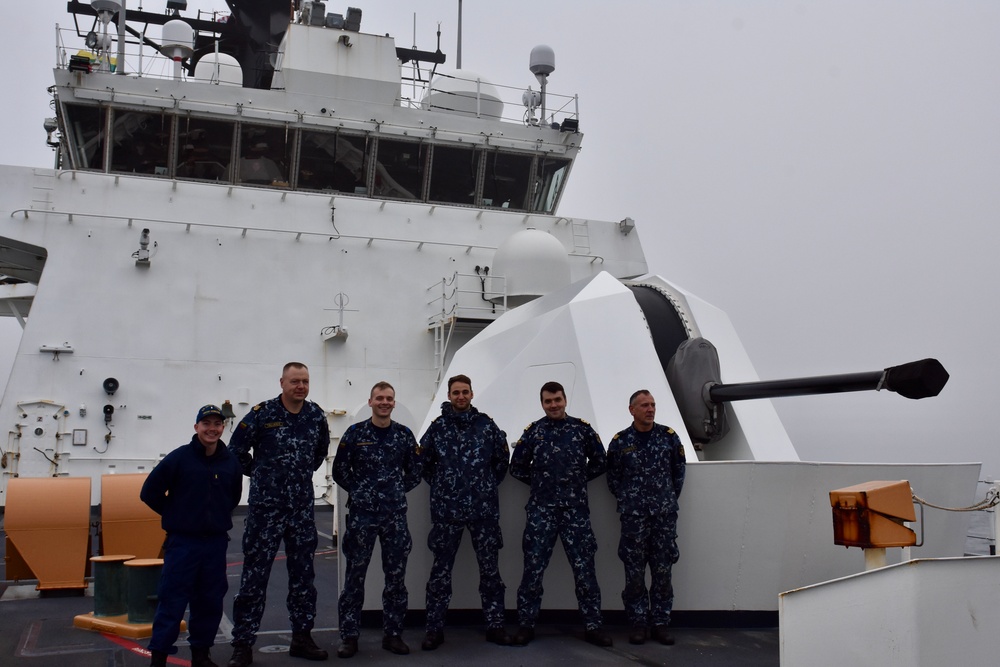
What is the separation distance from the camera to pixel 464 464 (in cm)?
464

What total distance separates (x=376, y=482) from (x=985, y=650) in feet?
8.71

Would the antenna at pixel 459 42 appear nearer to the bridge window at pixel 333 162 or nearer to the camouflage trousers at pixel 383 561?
the bridge window at pixel 333 162

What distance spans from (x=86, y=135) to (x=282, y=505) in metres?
8.95

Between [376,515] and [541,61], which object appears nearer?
[376,515]

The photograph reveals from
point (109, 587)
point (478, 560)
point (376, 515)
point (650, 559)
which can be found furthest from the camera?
A: point (109, 587)

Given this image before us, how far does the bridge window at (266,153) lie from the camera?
11.6 m

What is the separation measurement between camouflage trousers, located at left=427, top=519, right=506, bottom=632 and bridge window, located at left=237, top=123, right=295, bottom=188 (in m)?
7.96

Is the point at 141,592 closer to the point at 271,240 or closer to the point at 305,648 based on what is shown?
the point at 305,648

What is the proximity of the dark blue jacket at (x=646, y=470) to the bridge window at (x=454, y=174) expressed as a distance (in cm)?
795

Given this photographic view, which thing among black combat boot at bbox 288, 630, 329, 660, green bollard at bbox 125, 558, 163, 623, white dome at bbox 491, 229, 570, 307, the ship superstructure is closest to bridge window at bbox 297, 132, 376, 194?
the ship superstructure

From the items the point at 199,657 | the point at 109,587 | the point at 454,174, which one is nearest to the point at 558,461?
the point at 199,657

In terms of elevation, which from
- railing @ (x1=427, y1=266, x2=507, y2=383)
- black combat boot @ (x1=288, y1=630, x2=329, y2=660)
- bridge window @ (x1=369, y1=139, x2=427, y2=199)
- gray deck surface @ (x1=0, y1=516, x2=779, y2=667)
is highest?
bridge window @ (x1=369, y1=139, x2=427, y2=199)

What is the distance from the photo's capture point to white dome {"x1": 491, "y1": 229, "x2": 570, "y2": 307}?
30.1 feet

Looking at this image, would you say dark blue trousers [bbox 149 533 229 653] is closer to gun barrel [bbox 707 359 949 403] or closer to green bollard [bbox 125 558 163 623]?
green bollard [bbox 125 558 163 623]
